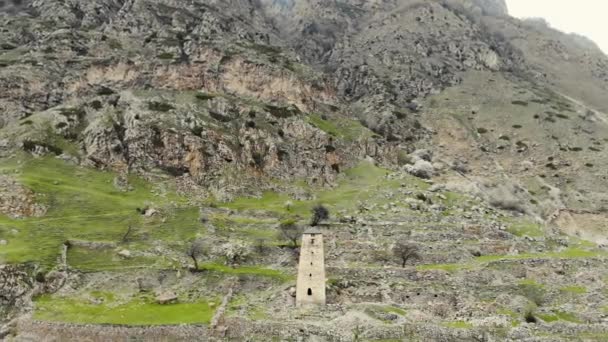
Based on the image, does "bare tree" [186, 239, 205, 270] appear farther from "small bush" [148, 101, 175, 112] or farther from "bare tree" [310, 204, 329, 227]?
"small bush" [148, 101, 175, 112]

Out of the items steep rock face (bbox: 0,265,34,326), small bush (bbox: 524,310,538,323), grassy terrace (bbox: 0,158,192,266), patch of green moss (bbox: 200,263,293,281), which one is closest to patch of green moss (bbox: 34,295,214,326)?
steep rock face (bbox: 0,265,34,326)

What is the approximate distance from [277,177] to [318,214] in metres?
21.6

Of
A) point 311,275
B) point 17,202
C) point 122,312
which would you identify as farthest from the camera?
point 17,202

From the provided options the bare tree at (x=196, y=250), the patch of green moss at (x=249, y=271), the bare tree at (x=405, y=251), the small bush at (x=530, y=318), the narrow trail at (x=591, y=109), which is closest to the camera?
the small bush at (x=530, y=318)

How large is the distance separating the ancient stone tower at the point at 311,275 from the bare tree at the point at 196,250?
11393 mm

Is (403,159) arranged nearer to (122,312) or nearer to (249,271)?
(249,271)

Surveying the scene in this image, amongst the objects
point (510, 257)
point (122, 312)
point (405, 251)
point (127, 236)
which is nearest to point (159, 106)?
point (127, 236)

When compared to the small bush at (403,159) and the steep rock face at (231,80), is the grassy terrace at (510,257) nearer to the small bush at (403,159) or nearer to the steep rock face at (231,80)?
the steep rock face at (231,80)

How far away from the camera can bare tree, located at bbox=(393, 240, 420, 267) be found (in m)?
57.0

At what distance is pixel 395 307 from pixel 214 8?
4605 inches

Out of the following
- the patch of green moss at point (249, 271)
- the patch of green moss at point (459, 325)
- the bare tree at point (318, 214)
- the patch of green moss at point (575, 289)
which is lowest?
the patch of green moss at point (459, 325)

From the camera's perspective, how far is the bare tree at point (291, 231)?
60.7 m

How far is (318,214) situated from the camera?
67.9m

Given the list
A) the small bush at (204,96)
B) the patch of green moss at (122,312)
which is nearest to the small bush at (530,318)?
the patch of green moss at (122,312)
